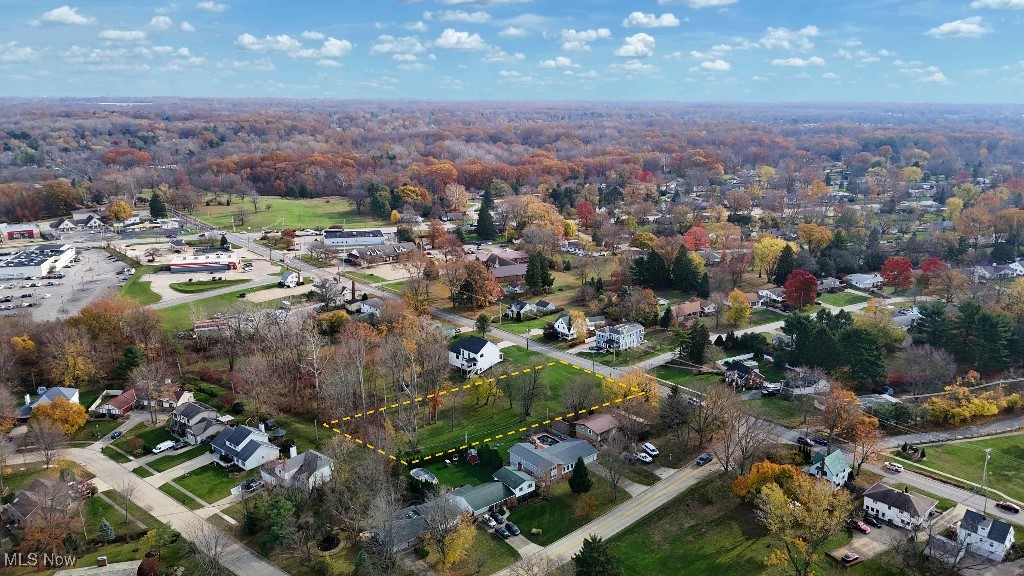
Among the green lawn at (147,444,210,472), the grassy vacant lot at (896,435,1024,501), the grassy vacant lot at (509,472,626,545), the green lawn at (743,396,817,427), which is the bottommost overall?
the green lawn at (147,444,210,472)

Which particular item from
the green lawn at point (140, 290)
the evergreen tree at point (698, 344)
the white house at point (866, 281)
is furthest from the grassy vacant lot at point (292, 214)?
the white house at point (866, 281)

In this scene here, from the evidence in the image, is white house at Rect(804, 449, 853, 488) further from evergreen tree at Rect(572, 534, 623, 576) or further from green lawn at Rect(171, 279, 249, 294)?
green lawn at Rect(171, 279, 249, 294)

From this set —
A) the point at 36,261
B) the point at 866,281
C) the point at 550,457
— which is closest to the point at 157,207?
the point at 36,261

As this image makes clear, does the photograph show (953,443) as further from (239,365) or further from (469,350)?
(239,365)

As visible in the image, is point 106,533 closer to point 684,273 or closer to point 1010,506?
point 1010,506

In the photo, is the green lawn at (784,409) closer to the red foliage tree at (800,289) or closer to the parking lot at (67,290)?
the red foliage tree at (800,289)

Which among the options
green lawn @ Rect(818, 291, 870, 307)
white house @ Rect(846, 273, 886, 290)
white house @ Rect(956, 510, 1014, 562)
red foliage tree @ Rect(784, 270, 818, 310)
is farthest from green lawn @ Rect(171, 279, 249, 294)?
white house @ Rect(956, 510, 1014, 562)
